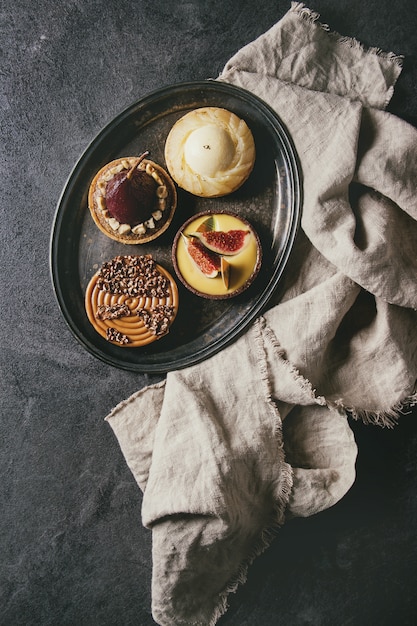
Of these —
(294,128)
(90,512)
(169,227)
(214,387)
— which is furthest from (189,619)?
(294,128)

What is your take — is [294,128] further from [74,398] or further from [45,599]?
[45,599]

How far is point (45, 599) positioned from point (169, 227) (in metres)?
1.57

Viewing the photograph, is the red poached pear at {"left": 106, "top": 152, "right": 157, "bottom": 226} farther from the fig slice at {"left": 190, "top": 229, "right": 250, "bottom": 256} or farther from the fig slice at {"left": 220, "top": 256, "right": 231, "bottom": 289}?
the fig slice at {"left": 220, "top": 256, "right": 231, "bottom": 289}

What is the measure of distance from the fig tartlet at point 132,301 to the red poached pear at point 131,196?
155 millimetres

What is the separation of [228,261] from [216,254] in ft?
0.16

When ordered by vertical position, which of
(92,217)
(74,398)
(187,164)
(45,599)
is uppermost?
(187,164)

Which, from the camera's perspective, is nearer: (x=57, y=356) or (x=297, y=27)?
(x=297, y=27)

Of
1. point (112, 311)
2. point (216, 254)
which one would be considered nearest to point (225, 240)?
point (216, 254)

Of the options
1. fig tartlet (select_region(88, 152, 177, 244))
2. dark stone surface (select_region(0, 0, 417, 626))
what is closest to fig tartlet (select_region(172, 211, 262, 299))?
fig tartlet (select_region(88, 152, 177, 244))

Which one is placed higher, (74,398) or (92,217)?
(92,217)

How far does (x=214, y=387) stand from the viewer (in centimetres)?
203

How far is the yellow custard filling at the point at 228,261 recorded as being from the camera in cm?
196

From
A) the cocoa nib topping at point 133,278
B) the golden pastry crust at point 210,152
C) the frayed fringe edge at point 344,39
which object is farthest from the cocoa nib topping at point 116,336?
the frayed fringe edge at point 344,39

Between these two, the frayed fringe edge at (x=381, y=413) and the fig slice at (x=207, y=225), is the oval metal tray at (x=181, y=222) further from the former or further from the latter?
the frayed fringe edge at (x=381, y=413)
